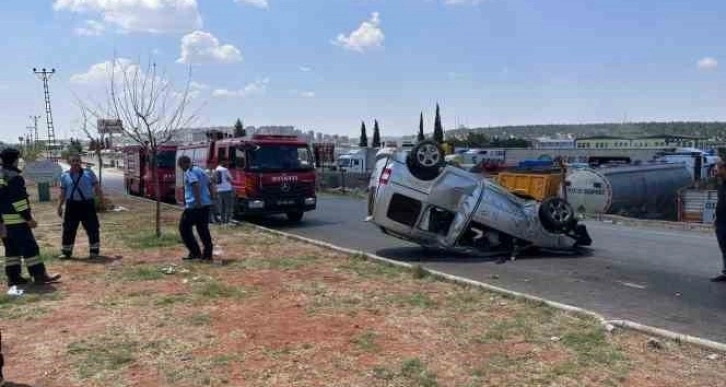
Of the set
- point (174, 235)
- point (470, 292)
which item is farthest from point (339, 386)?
point (174, 235)

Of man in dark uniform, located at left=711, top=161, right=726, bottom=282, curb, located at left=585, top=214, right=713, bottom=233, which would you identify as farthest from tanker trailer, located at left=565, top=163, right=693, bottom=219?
man in dark uniform, located at left=711, top=161, right=726, bottom=282

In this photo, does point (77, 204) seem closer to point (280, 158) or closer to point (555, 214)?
point (280, 158)

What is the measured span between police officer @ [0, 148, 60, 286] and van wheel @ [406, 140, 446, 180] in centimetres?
593

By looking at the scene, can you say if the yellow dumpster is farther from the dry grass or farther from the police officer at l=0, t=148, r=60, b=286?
the police officer at l=0, t=148, r=60, b=286

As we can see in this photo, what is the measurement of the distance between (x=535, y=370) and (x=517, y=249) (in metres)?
6.72

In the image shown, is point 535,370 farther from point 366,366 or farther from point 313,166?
point 313,166

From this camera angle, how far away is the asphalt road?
23.9ft

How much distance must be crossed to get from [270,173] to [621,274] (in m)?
9.98

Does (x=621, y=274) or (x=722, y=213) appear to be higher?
(x=722, y=213)

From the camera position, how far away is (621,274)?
9.95m

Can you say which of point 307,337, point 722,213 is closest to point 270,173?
point 722,213

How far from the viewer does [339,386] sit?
4777mm

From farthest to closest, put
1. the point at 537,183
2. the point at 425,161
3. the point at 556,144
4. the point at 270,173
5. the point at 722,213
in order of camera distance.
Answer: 1. the point at 556,144
2. the point at 537,183
3. the point at 270,173
4. the point at 425,161
5. the point at 722,213

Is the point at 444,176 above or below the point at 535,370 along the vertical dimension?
above
